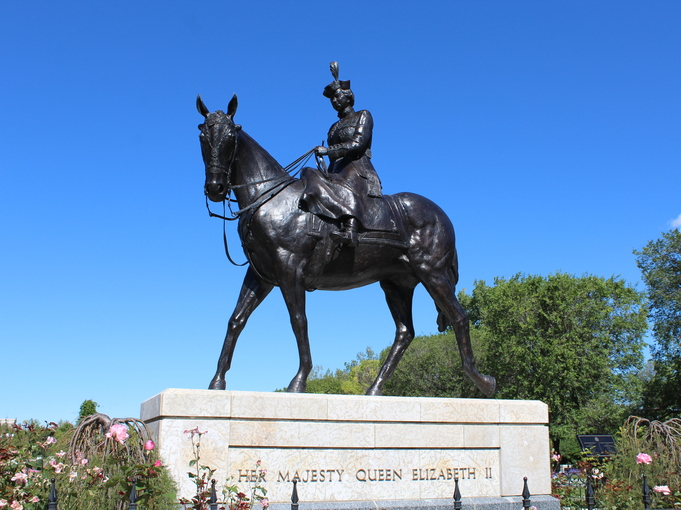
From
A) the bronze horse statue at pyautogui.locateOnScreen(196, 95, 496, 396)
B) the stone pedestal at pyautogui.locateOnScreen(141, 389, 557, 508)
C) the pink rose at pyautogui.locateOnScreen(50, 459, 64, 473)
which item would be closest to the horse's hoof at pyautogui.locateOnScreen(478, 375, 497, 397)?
the bronze horse statue at pyautogui.locateOnScreen(196, 95, 496, 396)

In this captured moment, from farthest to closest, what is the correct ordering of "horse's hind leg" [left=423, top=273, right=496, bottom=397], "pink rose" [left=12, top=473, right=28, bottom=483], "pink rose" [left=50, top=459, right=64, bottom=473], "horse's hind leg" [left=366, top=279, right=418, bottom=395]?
1. "horse's hind leg" [left=366, top=279, right=418, bottom=395]
2. "horse's hind leg" [left=423, top=273, right=496, bottom=397]
3. "pink rose" [left=50, top=459, right=64, bottom=473]
4. "pink rose" [left=12, top=473, right=28, bottom=483]

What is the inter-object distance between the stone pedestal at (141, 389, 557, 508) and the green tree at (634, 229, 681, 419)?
30.7 m

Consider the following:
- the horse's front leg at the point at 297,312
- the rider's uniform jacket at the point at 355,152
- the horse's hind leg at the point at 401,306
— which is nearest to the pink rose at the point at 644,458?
the horse's hind leg at the point at 401,306

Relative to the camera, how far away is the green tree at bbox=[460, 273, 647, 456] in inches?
1412

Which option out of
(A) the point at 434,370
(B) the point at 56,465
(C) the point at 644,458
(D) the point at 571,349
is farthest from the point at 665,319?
(B) the point at 56,465

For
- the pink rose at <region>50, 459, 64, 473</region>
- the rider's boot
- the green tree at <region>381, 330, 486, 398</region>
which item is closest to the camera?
the pink rose at <region>50, 459, 64, 473</region>

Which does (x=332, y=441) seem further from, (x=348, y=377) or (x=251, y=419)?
(x=348, y=377)

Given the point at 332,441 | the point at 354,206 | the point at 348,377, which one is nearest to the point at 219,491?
the point at 332,441

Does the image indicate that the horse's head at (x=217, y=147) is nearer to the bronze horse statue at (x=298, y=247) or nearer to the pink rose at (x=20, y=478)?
the bronze horse statue at (x=298, y=247)

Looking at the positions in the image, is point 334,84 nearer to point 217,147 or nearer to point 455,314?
point 217,147

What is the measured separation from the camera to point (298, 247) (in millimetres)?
9258

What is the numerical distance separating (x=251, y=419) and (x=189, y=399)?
0.77 metres

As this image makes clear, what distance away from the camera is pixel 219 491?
765cm

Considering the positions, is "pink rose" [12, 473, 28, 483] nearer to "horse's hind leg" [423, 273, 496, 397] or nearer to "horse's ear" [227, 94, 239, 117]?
"horse's ear" [227, 94, 239, 117]
